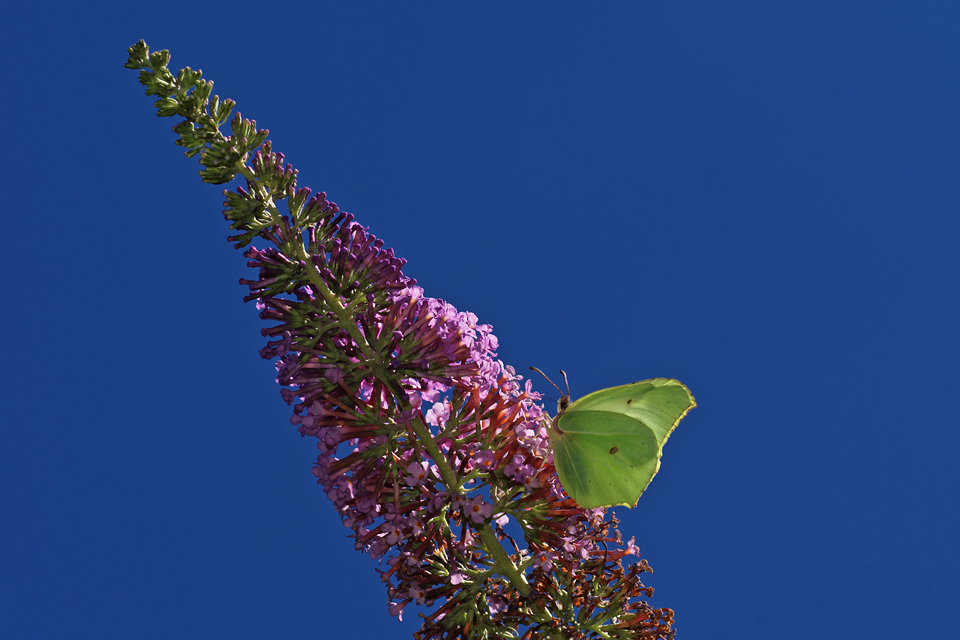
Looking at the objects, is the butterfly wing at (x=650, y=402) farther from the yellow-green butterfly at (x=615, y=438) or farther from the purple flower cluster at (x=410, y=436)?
the purple flower cluster at (x=410, y=436)

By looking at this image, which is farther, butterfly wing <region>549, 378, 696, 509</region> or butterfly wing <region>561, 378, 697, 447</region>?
butterfly wing <region>561, 378, 697, 447</region>

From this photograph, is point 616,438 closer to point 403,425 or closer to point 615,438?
point 615,438

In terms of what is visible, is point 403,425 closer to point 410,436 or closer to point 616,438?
point 410,436

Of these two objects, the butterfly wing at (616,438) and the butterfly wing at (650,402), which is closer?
the butterfly wing at (616,438)

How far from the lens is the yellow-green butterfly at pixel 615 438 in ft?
16.6

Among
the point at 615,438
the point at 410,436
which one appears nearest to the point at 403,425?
the point at 410,436

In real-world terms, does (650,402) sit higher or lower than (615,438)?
higher

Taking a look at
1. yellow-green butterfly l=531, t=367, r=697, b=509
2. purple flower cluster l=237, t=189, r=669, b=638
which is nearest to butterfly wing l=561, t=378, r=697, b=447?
yellow-green butterfly l=531, t=367, r=697, b=509

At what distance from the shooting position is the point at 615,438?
5.25 m

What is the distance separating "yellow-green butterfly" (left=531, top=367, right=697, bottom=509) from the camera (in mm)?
5074

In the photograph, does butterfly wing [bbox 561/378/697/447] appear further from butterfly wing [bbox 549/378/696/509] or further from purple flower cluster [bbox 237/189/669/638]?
purple flower cluster [bbox 237/189/669/638]

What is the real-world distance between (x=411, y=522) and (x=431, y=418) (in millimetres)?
819

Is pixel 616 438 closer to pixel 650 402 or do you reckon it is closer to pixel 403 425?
pixel 650 402

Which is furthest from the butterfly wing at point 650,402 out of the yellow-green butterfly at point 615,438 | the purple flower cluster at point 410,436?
the purple flower cluster at point 410,436
